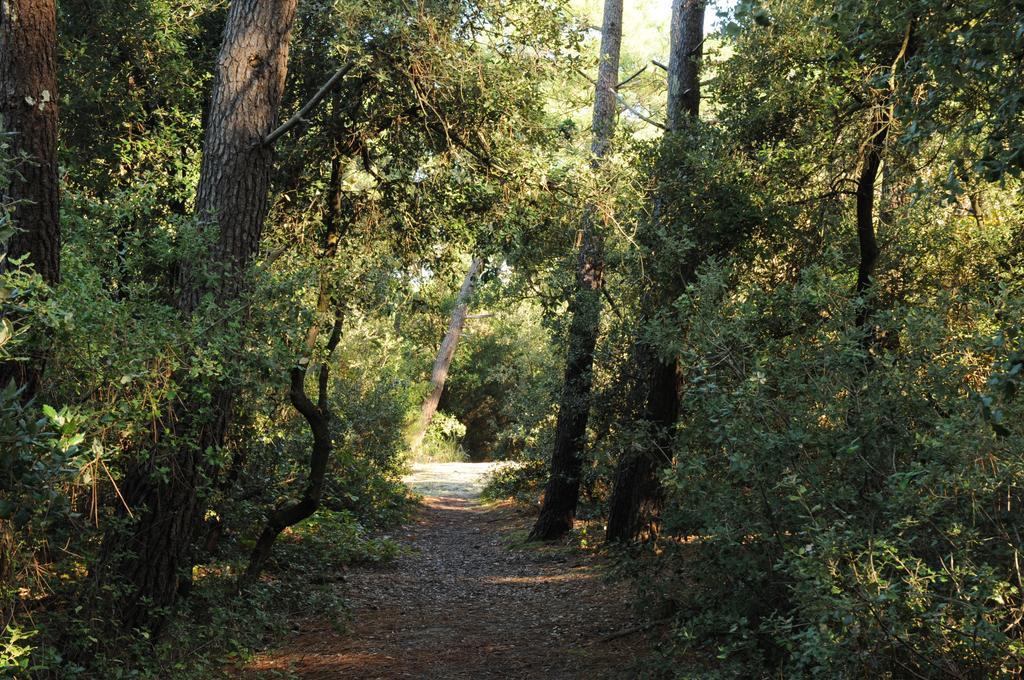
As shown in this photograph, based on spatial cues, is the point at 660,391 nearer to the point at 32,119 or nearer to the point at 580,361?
the point at 580,361

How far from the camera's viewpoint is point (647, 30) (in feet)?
66.0

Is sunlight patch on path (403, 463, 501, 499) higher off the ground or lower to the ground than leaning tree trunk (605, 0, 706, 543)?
lower

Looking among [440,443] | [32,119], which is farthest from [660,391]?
[440,443]

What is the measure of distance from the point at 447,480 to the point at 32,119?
17.5m

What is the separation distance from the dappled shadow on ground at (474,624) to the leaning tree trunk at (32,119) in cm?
344

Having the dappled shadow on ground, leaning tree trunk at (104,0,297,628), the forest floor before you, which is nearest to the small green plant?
the forest floor

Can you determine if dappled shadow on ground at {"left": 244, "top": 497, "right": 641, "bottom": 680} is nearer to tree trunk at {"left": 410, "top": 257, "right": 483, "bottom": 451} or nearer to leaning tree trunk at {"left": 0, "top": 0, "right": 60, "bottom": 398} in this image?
leaning tree trunk at {"left": 0, "top": 0, "right": 60, "bottom": 398}

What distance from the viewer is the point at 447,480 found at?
21.8 meters

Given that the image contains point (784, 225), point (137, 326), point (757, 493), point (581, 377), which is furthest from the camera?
point (581, 377)

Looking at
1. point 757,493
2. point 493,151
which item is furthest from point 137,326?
point 493,151

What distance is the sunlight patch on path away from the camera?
20.0 m

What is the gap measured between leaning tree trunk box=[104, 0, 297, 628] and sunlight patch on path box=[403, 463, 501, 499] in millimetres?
12791

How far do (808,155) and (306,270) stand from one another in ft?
16.5

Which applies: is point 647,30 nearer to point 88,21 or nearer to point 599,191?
point 599,191
